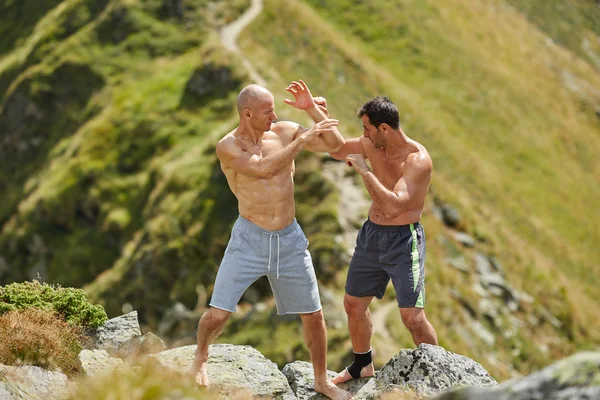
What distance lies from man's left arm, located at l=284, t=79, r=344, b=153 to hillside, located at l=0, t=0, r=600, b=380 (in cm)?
1217

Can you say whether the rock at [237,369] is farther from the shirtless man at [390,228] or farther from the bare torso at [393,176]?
the bare torso at [393,176]

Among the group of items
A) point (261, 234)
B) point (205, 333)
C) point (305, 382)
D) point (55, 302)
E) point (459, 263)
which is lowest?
point (459, 263)

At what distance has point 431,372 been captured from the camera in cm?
1015

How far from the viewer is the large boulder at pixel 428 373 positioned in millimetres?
10031

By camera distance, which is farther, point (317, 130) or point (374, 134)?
point (374, 134)

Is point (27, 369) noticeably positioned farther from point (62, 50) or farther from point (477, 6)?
point (477, 6)

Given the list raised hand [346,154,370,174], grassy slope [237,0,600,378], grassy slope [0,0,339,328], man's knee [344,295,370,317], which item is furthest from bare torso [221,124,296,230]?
grassy slope [237,0,600,378]

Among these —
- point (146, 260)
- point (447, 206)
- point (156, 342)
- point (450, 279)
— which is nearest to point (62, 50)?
point (146, 260)

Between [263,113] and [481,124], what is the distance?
55.5m

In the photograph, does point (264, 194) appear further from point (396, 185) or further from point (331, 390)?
point (331, 390)

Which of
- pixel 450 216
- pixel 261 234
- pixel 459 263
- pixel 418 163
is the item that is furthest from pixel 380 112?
pixel 450 216

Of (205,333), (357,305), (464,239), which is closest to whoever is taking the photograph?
(205,333)

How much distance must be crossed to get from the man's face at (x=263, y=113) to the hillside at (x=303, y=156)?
507 inches

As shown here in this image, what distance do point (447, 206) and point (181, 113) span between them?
15691mm
